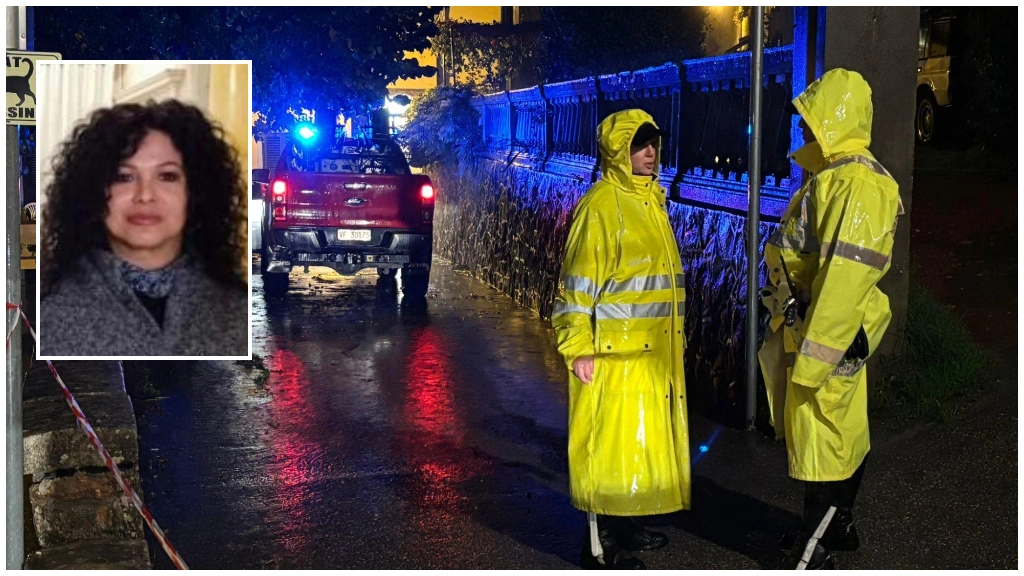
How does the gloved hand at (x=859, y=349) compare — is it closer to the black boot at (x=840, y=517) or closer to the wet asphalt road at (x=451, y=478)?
the black boot at (x=840, y=517)

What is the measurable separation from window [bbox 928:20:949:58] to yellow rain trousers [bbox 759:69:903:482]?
12.2 m

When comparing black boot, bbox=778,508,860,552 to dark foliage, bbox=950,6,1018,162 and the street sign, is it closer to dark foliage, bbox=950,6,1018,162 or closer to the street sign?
the street sign

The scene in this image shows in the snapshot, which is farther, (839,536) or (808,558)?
(839,536)

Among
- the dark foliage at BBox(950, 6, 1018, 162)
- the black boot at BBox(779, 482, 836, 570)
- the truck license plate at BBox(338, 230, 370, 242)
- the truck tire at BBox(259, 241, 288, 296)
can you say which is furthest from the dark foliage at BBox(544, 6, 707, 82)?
the black boot at BBox(779, 482, 836, 570)

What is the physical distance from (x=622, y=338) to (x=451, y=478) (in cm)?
188

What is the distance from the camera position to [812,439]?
15.7 feet

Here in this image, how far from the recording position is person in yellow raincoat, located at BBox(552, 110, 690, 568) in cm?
488

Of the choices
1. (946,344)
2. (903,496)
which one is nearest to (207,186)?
(903,496)

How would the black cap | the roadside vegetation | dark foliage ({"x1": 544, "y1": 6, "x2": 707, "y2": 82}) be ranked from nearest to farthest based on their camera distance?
the black cap → the roadside vegetation → dark foliage ({"x1": 544, "y1": 6, "x2": 707, "y2": 82})

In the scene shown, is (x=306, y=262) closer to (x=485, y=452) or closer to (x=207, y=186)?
(x=485, y=452)

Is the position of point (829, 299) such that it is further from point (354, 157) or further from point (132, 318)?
point (354, 157)

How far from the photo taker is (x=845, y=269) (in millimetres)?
4527

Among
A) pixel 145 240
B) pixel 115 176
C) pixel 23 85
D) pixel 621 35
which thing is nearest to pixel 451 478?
pixel 145 240

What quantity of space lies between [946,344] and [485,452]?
8.93 feet
